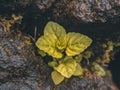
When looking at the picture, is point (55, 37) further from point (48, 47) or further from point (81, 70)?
point (81, 70)

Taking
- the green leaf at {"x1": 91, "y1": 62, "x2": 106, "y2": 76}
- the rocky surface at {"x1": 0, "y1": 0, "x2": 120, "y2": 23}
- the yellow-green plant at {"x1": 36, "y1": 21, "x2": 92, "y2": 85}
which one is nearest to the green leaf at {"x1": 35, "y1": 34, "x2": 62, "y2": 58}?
the yellow-green plant at {"x1": 36, "y1": 21, "x2": 92, "y2": 85}

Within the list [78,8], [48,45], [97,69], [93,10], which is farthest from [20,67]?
[97,69]

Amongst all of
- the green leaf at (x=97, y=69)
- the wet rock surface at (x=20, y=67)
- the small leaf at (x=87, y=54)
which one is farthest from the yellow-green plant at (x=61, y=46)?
the green leaf at (x=97, y=69)

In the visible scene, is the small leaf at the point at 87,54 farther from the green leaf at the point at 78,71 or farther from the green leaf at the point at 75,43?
the green leaf at the point at 75,43

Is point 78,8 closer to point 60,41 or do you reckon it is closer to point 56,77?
point 60,41

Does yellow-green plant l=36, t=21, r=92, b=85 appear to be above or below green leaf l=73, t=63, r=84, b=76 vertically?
above

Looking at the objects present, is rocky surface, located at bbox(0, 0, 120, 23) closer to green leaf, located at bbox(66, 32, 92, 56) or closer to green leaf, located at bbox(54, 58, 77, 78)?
green leaf, located at bbox(66, 32, 92, 56)

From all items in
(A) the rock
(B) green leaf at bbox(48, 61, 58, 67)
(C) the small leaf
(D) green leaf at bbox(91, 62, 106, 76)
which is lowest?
(D) green leaf at bbox(91, 62, 106, 76)
